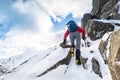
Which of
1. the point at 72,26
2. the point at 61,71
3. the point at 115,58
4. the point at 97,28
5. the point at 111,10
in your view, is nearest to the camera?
the point at 115,58

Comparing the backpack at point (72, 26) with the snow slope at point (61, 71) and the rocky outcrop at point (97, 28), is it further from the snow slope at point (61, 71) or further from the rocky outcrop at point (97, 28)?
the rocky outcrop at point (97, 28)

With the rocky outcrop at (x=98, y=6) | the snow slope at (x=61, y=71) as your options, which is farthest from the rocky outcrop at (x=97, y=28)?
the rocky outcrop at (x=98, y=6)

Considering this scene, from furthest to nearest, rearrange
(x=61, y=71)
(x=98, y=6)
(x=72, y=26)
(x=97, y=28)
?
(x=98, y=6) → (x=97, y=28) → (x=61, y=71) → (x=72, y=26)

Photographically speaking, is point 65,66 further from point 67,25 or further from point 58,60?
point 67,25

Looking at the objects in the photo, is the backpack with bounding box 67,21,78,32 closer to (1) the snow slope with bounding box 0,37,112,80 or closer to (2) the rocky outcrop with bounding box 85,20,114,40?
(1) the snow slope with bounding box 0,37,112,80

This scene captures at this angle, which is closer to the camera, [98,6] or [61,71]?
[61,71]

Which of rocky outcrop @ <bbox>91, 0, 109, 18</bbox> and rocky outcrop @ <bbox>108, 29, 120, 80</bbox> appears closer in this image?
Answer: rocky outcrop @ <bbox>108, 29, 120, 80</bbox>

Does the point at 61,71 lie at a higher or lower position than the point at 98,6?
lower

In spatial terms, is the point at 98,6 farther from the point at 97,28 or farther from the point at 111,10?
the point at 97,28

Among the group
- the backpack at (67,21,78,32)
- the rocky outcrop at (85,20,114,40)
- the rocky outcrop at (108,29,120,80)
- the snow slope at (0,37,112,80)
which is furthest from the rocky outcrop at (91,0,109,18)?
the rocky outcrop at (108,29,120,80)

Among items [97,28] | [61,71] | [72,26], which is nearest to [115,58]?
[72,26]

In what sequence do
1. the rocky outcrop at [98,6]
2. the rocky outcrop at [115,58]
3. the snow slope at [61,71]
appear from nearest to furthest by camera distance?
1. the rocky outcrop at [115,58]
2. the snow slope at [61,71]
3. the rocky outcrop at [98,6]

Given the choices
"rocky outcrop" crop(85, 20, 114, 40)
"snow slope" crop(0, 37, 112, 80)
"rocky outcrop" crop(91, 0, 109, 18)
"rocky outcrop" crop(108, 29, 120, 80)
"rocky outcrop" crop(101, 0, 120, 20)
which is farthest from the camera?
"rocky outcrop" crop(91, 0, 109, 18)

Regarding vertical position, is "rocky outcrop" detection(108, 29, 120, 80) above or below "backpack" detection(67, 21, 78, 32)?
below
